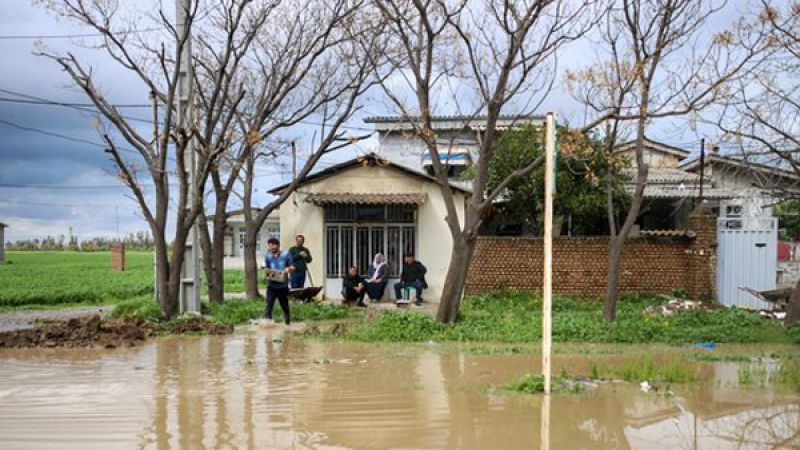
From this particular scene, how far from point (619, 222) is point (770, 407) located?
768 inches

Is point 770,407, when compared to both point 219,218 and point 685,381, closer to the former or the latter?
point 685,381

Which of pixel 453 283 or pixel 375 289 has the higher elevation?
pixel 453 283

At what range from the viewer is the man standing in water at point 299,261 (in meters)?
20.2

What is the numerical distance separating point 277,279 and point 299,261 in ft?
14.3

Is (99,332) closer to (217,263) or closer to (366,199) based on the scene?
(217,263)

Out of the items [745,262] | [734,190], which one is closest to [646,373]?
[745,262]

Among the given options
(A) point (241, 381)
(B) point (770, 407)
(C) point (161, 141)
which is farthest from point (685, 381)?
(C) point (161, 141)

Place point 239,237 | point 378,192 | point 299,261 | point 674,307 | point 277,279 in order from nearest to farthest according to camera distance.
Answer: point 277,279 < point 674,307 < point 299,261 < point 378,192 < point 239,237

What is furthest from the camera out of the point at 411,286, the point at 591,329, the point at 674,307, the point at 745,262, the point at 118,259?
the point at 118,259

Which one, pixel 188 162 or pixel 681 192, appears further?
pixel 681 192

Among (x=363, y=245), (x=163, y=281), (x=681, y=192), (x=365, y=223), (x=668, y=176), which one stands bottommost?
(x=163, y=281)

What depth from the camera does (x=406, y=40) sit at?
52.5 ft

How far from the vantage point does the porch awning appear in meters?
22.5

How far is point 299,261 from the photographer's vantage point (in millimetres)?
20719
